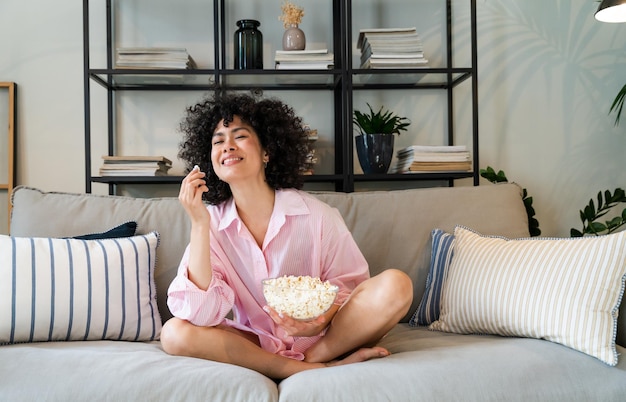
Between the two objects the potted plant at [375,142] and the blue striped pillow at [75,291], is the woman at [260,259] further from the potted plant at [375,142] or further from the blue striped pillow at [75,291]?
the potted plant at [375,142]

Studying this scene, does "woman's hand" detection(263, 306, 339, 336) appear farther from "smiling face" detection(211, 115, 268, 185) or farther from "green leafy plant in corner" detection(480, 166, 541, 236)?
"green leafy plant in corner" detection(480, 166, 541, 236)

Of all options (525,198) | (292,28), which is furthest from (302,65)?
(525,198)

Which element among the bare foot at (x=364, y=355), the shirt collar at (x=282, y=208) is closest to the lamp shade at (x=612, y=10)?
the shirt collar at (x=282, y=208)

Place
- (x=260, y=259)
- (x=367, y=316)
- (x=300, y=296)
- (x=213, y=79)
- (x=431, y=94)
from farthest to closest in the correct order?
1. (x=431, y=94)
2. (x=213, y=79)
3. (x=260, y=259)
4. (x=367, y=316)
5. (x=300, y=296)

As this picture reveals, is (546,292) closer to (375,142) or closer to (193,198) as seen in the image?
(193,198)

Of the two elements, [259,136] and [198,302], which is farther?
[259,136]

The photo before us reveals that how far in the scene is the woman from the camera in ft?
5.19

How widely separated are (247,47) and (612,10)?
55.7 inches

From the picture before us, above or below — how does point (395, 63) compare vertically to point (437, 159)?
above

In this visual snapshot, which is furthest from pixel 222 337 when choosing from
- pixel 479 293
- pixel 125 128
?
pixel 125 128

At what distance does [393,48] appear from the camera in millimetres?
2557

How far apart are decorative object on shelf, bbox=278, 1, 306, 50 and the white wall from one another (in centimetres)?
20

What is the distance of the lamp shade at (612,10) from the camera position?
2078 millimetres

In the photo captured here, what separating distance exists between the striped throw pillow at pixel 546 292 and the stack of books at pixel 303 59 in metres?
1.09
